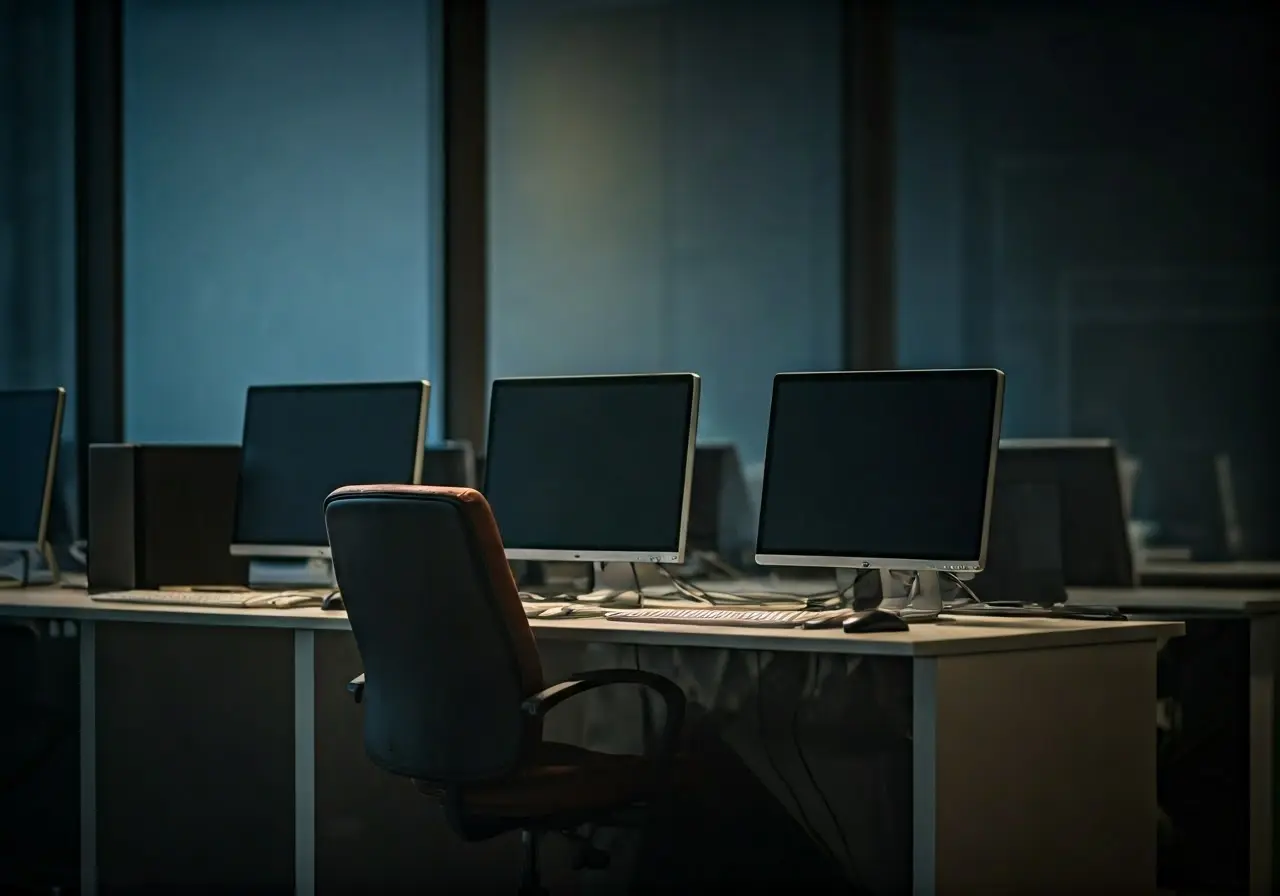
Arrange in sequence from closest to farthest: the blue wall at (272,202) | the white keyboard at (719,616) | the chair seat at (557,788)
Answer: the chair seat at (557,788) < the white keyboard at (719,616) < the blue wall at (272,202)

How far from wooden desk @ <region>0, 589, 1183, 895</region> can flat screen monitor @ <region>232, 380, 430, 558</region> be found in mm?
274

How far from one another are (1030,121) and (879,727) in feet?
9.87

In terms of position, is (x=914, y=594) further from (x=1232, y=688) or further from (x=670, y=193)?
(x=670, y=193)

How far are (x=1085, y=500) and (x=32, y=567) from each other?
2.98 m

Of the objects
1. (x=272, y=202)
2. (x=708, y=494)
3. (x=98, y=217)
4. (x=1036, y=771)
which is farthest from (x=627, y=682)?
(x=98, y=217)

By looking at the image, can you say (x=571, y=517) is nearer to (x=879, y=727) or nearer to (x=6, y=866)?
(x=879, y=727)

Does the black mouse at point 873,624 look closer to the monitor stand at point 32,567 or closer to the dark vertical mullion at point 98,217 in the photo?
the monitor stand at point 32,567

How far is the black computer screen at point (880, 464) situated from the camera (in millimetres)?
3371

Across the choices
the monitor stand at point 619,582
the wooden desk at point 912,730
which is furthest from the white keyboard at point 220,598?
the monitor stand at point 619,582

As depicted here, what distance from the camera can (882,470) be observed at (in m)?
3.47

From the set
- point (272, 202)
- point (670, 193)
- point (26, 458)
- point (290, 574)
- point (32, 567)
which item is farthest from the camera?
point (670, 193)

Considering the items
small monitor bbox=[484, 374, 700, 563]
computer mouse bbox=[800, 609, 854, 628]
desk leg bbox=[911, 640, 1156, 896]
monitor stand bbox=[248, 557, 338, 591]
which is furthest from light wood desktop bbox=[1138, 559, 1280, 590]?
monitor stand bbox=[248, 557, 338, 591]

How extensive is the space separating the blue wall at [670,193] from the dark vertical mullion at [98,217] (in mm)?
1342

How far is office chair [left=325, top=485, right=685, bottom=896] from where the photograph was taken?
311 centimetres
